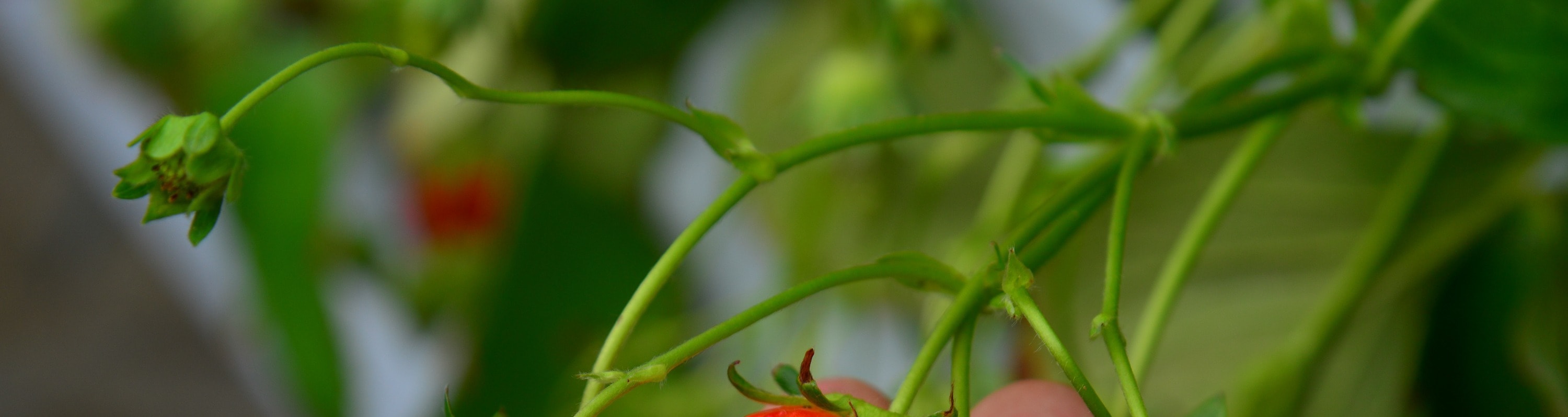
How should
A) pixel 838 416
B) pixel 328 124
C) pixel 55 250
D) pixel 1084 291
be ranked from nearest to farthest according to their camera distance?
1. pixel 838 416
2. pixel 1084 291
3. pixel 328 124
4. pixel 55 250

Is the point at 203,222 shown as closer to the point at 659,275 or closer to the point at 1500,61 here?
the point at 659,275

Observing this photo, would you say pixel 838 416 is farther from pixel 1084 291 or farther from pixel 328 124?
pixel 328 124

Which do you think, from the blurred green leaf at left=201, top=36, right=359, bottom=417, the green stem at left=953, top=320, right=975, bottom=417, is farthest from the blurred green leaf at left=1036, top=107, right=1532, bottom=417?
the blurred green leaf at left=201, top=36, right=359, bottom=417

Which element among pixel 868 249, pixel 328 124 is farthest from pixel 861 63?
pixel 328 124

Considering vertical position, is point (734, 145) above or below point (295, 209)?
below

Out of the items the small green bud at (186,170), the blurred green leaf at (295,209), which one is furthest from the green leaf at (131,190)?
the blurred green leaf at (295,209)

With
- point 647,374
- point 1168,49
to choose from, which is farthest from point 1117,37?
point 647,374

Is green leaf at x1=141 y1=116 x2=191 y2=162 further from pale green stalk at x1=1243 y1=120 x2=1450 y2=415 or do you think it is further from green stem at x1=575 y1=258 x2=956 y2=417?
pale green stalk at x1=1243 y1=120 x2=1450 y2=415
